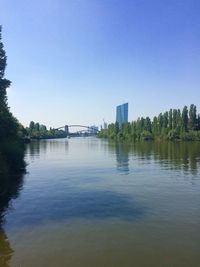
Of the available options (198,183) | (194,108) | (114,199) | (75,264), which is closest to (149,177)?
(198,183)

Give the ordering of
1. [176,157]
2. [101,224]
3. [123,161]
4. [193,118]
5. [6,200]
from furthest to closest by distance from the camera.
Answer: [193,118] → [176,157] → [123,161] → [6,200] → [101,224]

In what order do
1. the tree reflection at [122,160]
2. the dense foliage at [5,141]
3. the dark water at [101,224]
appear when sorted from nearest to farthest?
1. the dark water at [101,224]
2. the dense foliage at [5,141]
3. the tree reflection at [122,160]

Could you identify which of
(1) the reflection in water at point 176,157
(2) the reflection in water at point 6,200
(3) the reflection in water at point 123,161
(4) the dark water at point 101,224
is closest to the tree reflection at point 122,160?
(3) the reflection in water at point 123,161

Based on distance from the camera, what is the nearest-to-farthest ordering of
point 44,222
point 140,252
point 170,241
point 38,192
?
point 140,252 < point 170,241 < point 44,222 < point 38,192

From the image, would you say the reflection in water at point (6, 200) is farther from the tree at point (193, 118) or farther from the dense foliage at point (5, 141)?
the tree at point (193, 118)

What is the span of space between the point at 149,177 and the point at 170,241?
2357cm

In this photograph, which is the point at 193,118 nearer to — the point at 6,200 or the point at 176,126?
the point at 176,126

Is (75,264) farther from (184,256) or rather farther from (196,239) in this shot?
(196,239)

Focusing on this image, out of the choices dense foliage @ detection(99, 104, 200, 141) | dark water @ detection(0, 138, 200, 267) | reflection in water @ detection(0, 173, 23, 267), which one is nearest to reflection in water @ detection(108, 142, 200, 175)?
dark water @ detection(0, 138, 200, 267)

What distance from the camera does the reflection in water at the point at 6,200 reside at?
17.1 m

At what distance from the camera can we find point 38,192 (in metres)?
33.7

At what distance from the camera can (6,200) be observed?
98.7 feet

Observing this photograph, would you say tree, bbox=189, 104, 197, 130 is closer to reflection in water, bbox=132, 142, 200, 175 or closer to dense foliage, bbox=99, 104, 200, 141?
dense foliage, bbox=99, 104, 200, 141

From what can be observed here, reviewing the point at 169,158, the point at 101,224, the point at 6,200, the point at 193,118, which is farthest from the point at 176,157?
the point at 193,118
